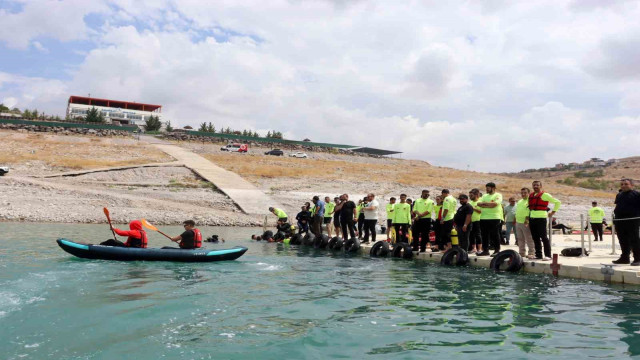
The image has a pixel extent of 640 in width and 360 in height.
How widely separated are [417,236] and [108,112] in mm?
A: 106799

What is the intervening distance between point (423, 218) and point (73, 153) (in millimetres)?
46302

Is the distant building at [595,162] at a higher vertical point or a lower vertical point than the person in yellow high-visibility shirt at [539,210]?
higher

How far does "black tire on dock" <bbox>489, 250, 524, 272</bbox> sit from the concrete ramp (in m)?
24.5

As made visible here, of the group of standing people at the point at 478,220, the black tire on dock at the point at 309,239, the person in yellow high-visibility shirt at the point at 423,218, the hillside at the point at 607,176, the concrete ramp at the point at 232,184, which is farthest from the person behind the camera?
the hillside at the point at 607,176

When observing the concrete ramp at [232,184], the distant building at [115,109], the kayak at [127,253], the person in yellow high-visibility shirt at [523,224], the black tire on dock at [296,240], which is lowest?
the kayak at [127,253]

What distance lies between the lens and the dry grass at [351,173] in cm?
5078

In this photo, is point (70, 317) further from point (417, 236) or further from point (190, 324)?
point (417, 236)

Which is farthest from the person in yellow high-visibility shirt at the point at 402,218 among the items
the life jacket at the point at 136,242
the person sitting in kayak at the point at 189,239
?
the life jacket at the point at 136,242

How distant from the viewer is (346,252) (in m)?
Result: 19.4

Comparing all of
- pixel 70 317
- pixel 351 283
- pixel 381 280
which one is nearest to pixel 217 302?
pixel 70 317

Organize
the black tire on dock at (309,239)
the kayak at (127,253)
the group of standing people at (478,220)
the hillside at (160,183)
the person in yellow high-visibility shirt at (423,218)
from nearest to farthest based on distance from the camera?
the group of standing people at (478,220) < the kayak at (127,253) < the person in yellow high-visibility shirt at (423,218) < the black tire on dock at (309,239) < the hillside at (160,183)

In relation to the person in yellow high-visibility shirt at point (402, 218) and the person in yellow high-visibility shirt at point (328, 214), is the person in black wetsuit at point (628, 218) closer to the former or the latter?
the person in yellow high-visibility shirt at point (402, 218)

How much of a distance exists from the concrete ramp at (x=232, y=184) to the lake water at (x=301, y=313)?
77.6ft

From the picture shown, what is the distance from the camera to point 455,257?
14.9 metres
